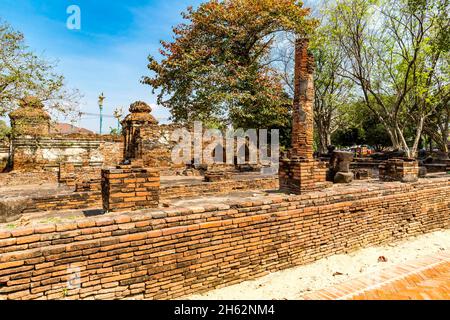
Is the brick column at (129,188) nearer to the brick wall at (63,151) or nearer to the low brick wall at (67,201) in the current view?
the low brick wall at (67,201)

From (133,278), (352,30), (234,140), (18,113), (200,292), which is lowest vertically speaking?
(200,292)

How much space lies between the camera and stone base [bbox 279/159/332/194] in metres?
5.62

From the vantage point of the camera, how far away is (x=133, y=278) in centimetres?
355

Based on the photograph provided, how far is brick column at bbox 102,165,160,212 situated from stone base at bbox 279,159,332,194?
9.27 ft

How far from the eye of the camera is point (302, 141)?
6.27 m

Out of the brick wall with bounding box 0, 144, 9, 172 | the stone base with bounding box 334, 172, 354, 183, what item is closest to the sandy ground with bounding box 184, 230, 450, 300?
the stone base with bounding box 334, 172, 354, 183

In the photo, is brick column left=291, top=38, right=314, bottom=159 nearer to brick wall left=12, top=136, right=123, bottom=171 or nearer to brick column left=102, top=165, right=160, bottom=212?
brick column left=102, top=165, right=160, bottom=212

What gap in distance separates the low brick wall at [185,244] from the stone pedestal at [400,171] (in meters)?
1.37

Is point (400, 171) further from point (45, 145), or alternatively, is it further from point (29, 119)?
point (29, 119)

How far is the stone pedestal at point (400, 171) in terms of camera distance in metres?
7.18

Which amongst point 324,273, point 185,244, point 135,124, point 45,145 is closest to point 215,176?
point 324,273

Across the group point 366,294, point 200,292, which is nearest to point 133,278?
point 200,292
